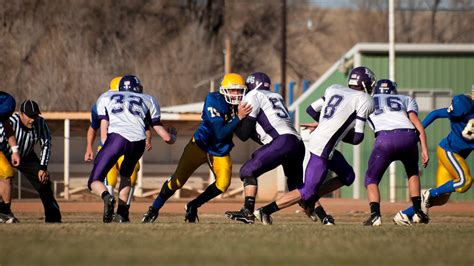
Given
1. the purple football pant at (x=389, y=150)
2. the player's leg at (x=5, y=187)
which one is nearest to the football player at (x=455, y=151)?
the purple football pant at (x=389, y=150)

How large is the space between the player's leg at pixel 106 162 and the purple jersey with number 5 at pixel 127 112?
11 cm

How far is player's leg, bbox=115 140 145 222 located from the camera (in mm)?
14211

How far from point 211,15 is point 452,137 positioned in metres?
44.0

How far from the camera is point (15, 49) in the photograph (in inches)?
1539

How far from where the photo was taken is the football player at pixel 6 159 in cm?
1435

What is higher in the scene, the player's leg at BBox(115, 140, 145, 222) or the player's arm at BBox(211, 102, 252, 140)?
the player's arm at BBox(211, 102, 252, 140)

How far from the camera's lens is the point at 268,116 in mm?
13367

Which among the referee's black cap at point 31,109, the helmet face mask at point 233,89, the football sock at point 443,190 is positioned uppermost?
the helmet face mask at point 233,89

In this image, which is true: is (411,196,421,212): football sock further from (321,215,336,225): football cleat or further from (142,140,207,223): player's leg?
(142,140,207,223): player's leg

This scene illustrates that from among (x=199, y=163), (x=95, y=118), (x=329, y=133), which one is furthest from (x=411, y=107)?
(x=95, y=118)

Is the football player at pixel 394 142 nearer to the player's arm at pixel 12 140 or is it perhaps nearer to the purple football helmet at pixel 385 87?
the purple football helmet at pixel 385 87

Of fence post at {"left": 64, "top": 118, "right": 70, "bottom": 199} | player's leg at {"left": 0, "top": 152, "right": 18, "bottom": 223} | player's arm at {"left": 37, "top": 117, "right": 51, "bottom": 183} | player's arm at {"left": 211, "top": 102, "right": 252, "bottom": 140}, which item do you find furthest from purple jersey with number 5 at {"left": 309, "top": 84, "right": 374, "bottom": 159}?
fence post at {"left": 64, "top": 118, "right": 70, "bottom": 199}

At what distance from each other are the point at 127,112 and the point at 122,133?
29cm

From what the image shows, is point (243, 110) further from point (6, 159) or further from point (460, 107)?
point (6, 159)
